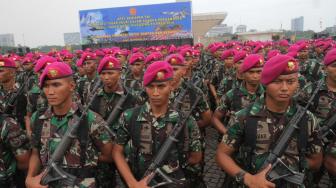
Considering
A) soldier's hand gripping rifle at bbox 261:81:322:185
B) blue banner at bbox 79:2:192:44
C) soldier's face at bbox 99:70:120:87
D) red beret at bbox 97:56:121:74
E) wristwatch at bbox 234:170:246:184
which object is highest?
blue banner at bbox 79:2:192:44

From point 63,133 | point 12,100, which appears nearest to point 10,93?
point 12,100

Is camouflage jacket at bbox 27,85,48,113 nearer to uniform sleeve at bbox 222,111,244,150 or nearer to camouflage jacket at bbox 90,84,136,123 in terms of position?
camouflage jacket at bbox 90,84,136,123

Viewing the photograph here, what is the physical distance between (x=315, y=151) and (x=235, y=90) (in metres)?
1.79

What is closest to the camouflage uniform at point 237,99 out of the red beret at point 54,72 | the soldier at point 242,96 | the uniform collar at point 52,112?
the soldier at point 242,96

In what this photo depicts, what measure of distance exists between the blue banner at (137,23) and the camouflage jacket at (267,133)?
1094 inches

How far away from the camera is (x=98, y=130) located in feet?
8.87

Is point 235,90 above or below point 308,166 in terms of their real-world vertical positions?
above

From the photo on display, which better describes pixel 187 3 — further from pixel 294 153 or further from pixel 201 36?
pixel 294 153

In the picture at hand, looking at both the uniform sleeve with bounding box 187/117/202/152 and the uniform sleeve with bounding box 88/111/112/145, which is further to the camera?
the uniform sleeve with bounding box 187/117/202/152

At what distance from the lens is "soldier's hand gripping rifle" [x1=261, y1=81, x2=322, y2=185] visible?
2.24 meters

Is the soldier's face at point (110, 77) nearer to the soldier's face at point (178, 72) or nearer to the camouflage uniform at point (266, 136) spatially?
the soldier's face at point (178, 72)

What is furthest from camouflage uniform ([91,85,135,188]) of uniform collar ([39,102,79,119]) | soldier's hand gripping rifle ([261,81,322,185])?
Answer: soldier's hand gripping rifle ([261,81,322,185])

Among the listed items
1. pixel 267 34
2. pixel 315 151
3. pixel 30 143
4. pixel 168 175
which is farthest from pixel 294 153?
pixel 267 34

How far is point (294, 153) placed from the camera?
240cm
